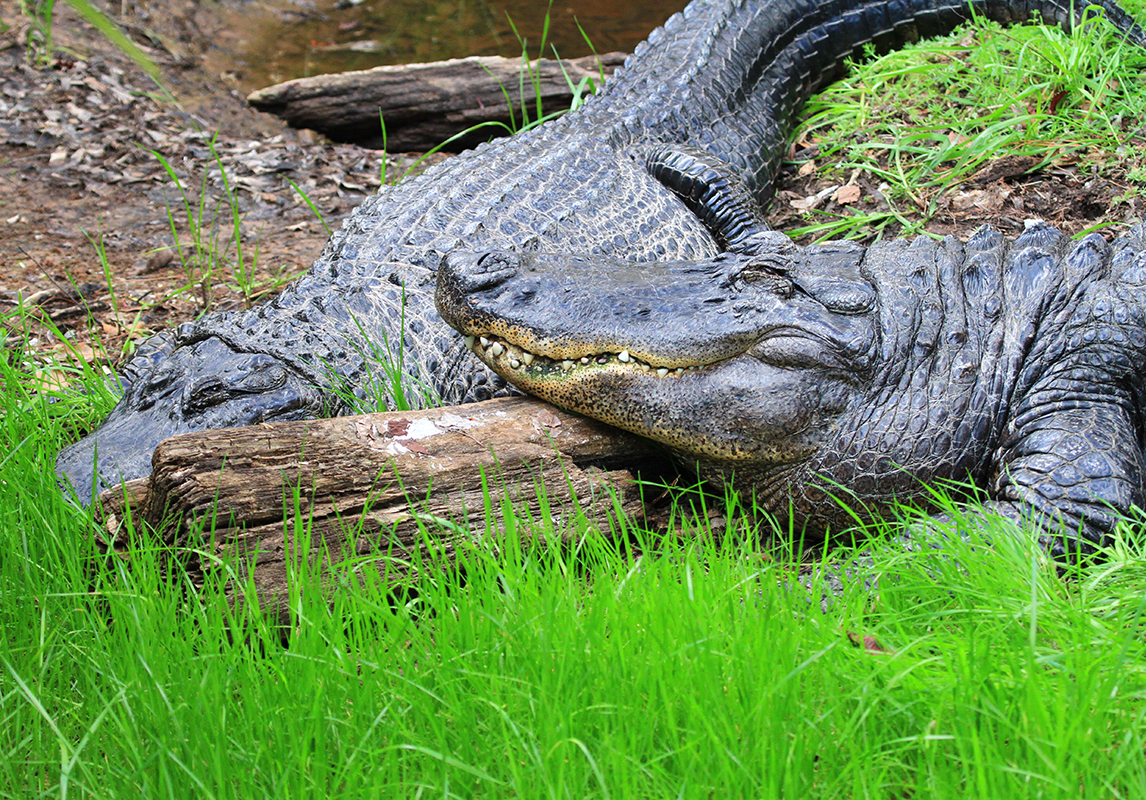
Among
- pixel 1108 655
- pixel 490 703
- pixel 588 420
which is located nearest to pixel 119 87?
pixel 588 420

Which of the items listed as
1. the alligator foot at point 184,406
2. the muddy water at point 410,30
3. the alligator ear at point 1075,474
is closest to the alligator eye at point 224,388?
the alligator foot at point 184,406

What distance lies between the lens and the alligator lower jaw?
298 centimetres

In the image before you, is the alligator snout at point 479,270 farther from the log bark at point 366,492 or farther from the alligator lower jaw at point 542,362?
the log bark at point 366,492

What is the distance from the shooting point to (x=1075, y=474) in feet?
9.02

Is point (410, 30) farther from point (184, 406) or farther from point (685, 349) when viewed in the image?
point (685, 349)

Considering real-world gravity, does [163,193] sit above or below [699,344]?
above

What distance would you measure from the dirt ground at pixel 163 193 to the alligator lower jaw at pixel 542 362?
190 cm

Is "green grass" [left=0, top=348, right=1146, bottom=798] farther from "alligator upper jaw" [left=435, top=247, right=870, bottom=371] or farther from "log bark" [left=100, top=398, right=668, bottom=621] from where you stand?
"alligator upper jaw" [left=435, top=247, right=870, bottom=371]

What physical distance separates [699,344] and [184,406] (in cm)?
175

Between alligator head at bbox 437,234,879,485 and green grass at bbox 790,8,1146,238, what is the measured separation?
1950mm

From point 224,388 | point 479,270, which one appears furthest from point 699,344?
point 224,388

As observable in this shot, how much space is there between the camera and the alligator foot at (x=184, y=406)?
3.06 m

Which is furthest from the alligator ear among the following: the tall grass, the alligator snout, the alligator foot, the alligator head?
the alligator foot

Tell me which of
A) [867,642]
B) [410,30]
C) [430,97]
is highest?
[410,30]
